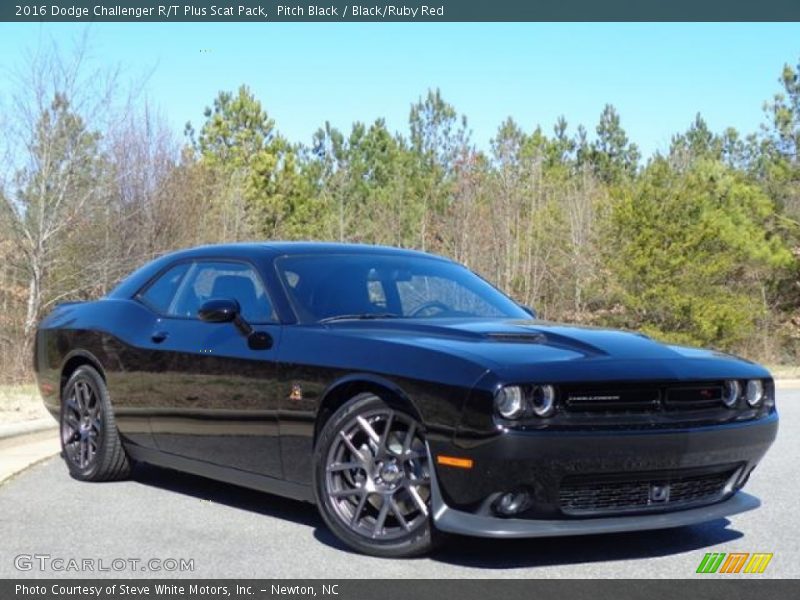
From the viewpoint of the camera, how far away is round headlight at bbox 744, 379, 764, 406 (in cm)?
548

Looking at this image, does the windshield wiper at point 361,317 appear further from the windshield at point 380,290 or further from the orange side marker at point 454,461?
the orange side marker at point 454,461

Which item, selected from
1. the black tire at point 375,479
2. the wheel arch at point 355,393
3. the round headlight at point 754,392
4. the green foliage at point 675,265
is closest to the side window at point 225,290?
the wheel arch at point 355,393

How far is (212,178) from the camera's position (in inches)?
1120

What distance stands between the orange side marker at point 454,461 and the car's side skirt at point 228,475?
914mm

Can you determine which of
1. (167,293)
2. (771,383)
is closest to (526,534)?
(771,383)

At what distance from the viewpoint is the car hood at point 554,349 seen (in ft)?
16.0

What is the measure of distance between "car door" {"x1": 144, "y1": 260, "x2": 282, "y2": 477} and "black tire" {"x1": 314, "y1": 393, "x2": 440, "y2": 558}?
49 centimetres

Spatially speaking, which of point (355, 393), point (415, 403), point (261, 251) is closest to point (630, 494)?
point (415, 403)

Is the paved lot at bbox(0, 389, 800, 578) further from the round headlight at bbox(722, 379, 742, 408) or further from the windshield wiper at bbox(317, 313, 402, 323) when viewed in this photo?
the windshield wiper at bbox(317, 313, 402, 323)

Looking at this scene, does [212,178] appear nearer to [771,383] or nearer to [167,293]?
[167,293]

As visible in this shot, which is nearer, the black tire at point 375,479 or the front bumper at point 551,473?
the front bumper at point 551,473

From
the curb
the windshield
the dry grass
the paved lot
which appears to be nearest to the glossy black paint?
the windshield

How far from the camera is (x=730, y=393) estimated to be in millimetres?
5375
